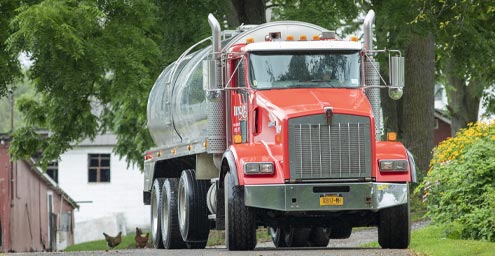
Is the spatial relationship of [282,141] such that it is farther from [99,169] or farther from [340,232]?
[99,169]

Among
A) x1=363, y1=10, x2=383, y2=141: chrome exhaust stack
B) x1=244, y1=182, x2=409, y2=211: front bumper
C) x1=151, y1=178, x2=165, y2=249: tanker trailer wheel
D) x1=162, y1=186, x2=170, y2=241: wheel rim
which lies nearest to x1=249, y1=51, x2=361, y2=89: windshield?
x1=363, y1=10, x2=383, y2=141: chrome exhaust stack

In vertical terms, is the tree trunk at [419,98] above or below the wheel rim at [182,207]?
above

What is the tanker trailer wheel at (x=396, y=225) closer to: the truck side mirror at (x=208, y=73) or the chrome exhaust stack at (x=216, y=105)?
the chrome exhaust stack at (x=216, y=105)

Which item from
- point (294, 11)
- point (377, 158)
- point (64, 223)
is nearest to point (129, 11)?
point (294, 11)

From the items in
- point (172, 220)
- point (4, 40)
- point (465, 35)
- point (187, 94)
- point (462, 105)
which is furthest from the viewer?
point (462, 105)

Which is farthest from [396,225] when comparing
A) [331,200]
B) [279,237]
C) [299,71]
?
[279,237]

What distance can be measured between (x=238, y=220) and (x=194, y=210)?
322cm

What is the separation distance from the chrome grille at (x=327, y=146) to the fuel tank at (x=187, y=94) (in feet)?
8.64

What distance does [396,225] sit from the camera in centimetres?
1980

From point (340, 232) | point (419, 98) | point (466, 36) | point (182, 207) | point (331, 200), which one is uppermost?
point (466, 36)

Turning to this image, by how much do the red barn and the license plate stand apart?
3237 centimetres

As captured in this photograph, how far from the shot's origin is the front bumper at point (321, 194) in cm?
1902

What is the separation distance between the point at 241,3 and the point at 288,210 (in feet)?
52.7

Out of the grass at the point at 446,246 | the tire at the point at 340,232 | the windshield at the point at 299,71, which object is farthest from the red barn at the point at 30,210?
the windshield at the point at 299,71
